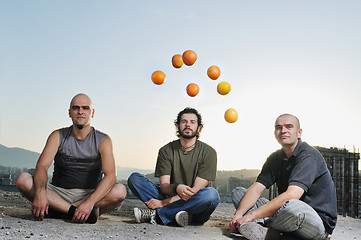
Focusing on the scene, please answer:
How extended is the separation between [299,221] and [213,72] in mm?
3850

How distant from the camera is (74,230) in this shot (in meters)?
3.83

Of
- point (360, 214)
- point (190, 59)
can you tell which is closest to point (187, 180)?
point (190, 59)

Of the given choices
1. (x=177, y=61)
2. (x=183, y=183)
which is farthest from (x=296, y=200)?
(x=177, y=61)

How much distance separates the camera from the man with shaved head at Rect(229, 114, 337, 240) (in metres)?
3.47

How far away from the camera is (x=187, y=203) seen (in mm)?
4379

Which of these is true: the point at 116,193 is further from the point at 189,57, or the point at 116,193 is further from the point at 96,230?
the point at 189,57

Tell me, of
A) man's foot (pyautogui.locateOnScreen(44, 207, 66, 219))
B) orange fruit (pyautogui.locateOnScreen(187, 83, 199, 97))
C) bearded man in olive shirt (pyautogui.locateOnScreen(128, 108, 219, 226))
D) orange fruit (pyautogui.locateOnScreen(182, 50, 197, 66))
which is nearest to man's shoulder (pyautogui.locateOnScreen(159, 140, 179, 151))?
bearded man in olive shirt (pyautogui.locateOnScreen(128, 108, 219, 226))

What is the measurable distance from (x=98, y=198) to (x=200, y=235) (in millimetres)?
1197

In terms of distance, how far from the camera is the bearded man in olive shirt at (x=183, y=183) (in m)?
4.38

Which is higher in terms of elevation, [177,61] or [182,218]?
[177,61]

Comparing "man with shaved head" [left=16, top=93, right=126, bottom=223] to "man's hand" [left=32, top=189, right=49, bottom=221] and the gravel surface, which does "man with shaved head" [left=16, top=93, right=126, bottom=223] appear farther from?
the gravel surface

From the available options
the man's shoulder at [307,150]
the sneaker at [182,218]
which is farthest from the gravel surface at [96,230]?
the man's shoulder at [307,150]

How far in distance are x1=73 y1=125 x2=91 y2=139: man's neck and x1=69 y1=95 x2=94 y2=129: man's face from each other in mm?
57

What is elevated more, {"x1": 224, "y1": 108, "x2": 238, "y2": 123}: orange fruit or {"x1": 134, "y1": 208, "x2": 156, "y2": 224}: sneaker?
{"x1": 224, "y1": 108, "x2": 238, "y2": 123}: orange fruit
